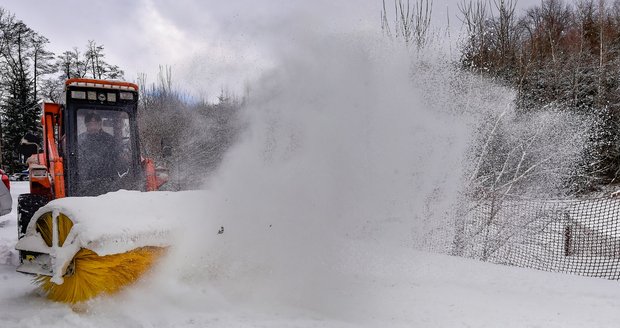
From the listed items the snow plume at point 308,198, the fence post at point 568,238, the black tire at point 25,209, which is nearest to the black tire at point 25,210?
the black tire at point 25,209

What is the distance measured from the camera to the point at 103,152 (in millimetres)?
6004

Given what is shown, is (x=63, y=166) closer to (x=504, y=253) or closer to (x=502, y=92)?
(x=504, y=253)

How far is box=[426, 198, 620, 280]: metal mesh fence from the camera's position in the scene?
9.29 metres

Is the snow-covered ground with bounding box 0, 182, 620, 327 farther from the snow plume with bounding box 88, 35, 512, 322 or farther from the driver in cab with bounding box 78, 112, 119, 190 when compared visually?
the driver in cab with bounding box 78, 112, 119, 190

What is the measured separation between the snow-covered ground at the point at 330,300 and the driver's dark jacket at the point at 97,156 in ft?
4.48

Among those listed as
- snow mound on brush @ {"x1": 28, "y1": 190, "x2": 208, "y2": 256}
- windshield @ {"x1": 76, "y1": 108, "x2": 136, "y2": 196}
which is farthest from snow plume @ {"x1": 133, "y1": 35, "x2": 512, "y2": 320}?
windshield @ {"x1": 76, "y1": 108, "x2": 136, "y2": 196}

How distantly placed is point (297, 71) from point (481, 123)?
282 inches

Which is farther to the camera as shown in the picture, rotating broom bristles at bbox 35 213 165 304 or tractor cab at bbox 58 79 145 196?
tractor cab at bbox 58 79 145 196

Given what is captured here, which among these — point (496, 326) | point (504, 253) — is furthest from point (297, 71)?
point (504, 253)

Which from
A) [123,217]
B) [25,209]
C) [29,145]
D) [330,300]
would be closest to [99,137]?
[29,145]

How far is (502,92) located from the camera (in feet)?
42.1

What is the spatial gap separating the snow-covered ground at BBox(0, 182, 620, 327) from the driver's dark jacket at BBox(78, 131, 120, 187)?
137 cm

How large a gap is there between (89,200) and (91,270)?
626 millimetres

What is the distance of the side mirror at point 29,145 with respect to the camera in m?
5.77
